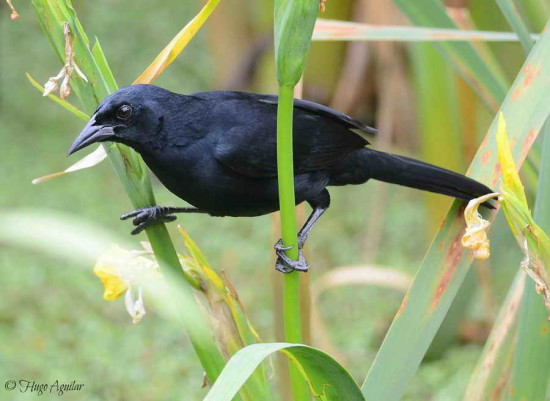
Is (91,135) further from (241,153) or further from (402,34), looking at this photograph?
(402,34)

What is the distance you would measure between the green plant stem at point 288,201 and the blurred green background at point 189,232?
0.83 m

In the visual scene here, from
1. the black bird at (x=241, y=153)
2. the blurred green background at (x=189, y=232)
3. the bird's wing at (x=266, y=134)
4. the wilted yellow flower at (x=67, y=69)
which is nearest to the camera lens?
the wilted yellow flower at (x=67, y=69)

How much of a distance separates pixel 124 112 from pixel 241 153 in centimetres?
24

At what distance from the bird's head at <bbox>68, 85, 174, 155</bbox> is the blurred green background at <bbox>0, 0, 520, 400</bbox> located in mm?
592

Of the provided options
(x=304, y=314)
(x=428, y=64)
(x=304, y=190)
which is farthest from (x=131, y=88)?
(x=428, y=64)

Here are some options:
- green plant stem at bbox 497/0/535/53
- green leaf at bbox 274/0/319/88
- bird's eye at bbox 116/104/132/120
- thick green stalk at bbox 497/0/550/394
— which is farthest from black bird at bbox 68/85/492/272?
green leaf at bbox 274/0/319/88

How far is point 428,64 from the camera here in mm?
2102

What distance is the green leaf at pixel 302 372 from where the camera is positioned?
0.80 m

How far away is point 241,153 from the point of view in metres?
1.34

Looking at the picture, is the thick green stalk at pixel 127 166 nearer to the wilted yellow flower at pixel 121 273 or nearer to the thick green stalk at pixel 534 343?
the wilted yellow flower at pixel 121 273

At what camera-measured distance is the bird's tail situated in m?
1.30

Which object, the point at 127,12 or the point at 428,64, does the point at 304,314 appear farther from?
the point at 127,12

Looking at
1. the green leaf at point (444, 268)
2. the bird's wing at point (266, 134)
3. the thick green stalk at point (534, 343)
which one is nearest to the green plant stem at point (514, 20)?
the green leaf at point (444, 268)

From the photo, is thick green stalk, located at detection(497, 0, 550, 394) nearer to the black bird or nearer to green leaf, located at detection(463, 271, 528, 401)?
the black bird
